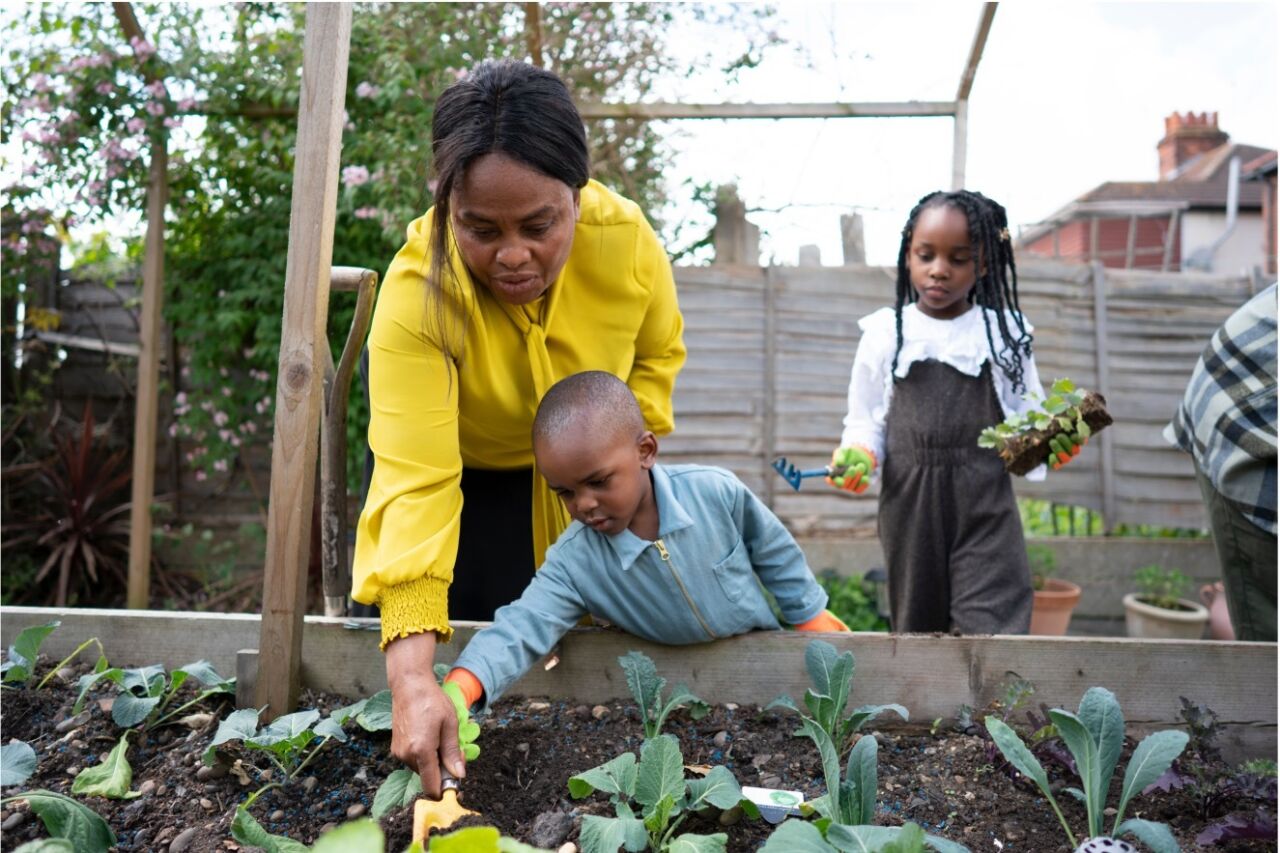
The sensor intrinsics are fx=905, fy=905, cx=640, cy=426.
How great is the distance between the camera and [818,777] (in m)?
1.50

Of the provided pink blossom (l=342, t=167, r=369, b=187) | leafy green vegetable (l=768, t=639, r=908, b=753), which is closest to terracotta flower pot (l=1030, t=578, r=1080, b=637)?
leafy green vegetable (l=768, t=639, r=908, b=753)

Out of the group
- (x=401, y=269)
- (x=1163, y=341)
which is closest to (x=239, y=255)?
(x=401, y=269)

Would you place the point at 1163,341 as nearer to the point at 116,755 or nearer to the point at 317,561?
the point at 317,561

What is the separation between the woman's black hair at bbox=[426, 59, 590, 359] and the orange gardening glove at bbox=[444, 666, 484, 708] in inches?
22.9

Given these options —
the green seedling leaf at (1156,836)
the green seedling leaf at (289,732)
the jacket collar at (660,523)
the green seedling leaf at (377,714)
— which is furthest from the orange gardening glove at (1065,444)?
the green seedling leaf at (289,732)

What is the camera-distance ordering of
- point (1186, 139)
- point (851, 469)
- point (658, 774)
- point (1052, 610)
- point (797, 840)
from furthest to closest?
point (1186, 139)
point (1052, 610)
point (851, 469)
point (658, 774)
point (797, 840)

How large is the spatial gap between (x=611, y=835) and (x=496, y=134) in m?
1.05

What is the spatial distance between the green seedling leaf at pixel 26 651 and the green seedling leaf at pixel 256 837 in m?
0.73

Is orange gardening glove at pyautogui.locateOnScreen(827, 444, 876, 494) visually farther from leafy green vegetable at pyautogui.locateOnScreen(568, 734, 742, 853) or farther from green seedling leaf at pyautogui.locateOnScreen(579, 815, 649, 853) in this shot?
green seedling leaf at pyautogui.locateOnScreen(579, 815, 649, 853)

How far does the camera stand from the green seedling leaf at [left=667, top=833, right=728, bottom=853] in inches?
45.8

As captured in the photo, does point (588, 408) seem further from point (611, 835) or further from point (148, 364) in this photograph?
point (148, 364)

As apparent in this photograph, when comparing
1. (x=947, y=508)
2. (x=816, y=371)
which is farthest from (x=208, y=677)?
(x=816, y=371)

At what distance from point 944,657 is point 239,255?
4.19 metres

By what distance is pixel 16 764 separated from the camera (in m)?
1.29
